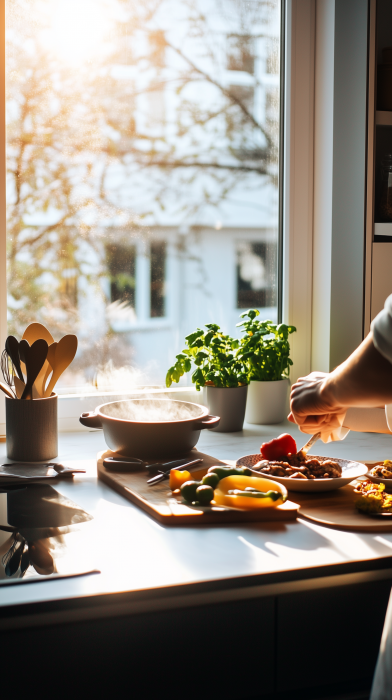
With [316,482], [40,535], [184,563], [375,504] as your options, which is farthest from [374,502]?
[40,535]

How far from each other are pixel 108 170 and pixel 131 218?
0.44 ft

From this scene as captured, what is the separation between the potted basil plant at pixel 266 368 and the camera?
5.97 feet

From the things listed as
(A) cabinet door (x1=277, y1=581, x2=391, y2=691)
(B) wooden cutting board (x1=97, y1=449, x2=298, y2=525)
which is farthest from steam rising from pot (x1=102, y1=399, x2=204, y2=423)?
(A) cabinet door (x1=277, y1=581, x2=391, y2=691)

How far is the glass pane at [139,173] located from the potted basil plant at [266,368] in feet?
0.42

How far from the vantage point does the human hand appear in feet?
3.42

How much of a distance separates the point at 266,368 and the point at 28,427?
2.34ft

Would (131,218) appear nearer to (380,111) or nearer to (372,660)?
(380,111)

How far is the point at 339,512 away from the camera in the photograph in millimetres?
1062

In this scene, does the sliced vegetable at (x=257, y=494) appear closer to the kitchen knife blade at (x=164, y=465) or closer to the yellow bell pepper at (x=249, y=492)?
the yellow bell pepper at (x=249, y=492)

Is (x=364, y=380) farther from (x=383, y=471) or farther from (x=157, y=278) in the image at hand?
(x=157, y=278)

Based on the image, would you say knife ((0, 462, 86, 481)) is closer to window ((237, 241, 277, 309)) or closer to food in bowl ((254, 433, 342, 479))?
food in bowl ((254, 433, 342, 479))

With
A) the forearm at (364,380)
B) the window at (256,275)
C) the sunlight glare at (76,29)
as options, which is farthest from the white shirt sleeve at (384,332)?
the sunlight glare at (76,29)

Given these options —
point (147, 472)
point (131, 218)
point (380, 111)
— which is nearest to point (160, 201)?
point (131, 218)

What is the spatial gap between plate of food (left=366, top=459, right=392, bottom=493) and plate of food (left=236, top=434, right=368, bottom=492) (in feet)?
0.06
